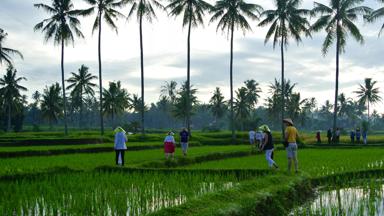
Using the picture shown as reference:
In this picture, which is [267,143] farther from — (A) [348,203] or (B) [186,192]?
(A) [348,203]

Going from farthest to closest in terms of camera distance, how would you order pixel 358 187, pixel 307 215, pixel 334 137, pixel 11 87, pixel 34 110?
pixel 34 110 → pixel 11 87 → pixel 334 137 → pixel 358 187 → pixel 307 215

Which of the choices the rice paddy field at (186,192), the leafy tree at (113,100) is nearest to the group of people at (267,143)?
the rice paddy field at (186,192)

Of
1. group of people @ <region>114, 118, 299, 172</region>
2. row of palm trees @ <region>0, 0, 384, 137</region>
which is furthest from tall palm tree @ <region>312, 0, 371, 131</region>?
group of people @ <region>114, 118, 299, 172</region>

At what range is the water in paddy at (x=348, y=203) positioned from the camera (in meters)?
8.62

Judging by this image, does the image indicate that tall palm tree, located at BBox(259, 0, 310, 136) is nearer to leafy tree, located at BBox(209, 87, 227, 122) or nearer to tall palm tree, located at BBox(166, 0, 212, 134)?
tall palm tree, located at BBox(166, 0, 212, 134)

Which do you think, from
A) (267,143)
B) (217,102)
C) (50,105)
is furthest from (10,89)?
(267,143)

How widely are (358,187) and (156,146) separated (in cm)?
2201

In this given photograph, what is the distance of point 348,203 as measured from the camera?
9.68 metres

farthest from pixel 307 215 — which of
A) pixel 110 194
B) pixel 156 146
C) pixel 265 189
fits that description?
pixel 156 146

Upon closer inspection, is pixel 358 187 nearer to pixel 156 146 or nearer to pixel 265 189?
pixel 265 189

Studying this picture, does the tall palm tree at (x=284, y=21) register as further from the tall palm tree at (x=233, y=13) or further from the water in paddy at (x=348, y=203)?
the water in paddy at (x=348, y=203)

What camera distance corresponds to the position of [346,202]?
9914 mm

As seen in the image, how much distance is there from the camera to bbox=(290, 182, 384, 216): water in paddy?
8.62m

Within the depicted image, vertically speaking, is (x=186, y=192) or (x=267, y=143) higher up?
(x=267, y=143)
